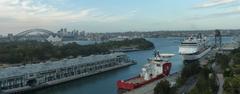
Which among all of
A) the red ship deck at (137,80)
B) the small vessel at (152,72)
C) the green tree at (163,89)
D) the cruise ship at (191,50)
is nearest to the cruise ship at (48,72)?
the red ship deck at (137,80)

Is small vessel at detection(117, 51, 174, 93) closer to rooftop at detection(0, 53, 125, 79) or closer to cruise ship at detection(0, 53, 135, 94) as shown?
cruise ship at detection(0, 53, 135, 94)

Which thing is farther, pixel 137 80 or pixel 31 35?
pixel 31 35

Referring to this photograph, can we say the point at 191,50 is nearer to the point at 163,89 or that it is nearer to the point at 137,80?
the point at 137,80

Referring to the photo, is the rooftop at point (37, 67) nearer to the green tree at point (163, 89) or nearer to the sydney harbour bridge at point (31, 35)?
the green tree at point (163, 89)

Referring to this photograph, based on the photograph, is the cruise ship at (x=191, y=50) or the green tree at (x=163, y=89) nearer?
the green tree at (x=163, y=89)

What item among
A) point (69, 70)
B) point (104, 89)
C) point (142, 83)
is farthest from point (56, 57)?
point (142, 83)

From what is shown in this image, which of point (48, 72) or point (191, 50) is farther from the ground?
point (191, 50)

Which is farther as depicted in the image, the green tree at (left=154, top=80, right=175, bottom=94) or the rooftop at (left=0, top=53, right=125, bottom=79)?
the rooftop at (left=0, top=53, right=125, bottom=79)

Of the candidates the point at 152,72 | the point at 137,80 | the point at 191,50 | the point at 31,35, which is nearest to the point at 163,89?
the point at 137,80

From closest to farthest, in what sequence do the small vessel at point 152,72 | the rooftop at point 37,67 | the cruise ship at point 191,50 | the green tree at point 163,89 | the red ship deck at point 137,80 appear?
the green tree at point 163,89 < the small vessel at point 152,72 < the red ship deck at point 137,80 < the rooftop at point 37,67 < the cruise ship at point 191,50

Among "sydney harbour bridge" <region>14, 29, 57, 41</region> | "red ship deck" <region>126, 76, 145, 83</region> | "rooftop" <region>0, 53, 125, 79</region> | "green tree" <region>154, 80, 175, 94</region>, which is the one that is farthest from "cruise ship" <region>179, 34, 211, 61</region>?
"sydney harbour bridge" <region>14, 29, 57, 41</region>
